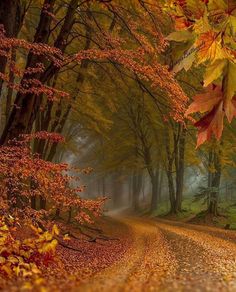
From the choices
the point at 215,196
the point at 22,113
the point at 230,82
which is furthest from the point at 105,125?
the point at 230,82

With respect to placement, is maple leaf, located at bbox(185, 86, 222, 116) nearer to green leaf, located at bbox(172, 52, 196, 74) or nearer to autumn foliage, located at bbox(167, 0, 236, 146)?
autumn foliage, located at bbox(167, 0, 236, 146)

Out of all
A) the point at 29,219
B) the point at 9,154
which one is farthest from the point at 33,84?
the point at 29,219

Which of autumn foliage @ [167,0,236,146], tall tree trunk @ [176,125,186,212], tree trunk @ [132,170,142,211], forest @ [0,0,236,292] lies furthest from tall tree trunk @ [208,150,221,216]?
autumn foliage @ [167,0,236,146]

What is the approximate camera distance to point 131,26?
37.9ft

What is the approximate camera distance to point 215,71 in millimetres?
1608

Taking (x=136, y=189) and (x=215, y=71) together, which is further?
(x=136, y=189)

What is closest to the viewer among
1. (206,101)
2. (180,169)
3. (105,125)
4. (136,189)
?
(206,101)

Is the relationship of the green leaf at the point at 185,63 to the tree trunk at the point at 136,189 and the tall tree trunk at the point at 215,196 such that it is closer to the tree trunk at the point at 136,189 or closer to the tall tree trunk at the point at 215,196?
the tall tree trunk at the point at 215,196

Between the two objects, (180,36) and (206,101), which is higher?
(180,36)

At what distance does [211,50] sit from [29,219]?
7.32 metres

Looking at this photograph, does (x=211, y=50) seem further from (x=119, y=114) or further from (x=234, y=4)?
(x=119, y=114)

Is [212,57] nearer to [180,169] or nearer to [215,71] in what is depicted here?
[215,71]

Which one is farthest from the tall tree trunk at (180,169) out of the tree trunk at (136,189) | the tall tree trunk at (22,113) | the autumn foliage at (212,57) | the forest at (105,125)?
the autumn foliage at (212,57)

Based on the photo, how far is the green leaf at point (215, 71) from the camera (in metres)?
1.59
